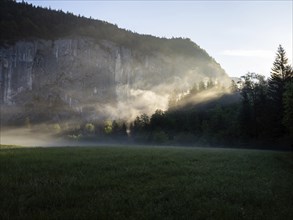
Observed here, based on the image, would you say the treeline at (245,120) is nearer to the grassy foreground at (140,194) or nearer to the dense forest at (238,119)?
the dense forest at (238,119)

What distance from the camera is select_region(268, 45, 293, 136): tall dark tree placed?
67.2 meters

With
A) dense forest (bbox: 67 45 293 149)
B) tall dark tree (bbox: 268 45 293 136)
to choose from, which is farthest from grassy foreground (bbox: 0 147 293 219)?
tall dark tree (bbox: 268 45 293 136)

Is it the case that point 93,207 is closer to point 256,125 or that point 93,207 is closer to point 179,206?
point 179,206

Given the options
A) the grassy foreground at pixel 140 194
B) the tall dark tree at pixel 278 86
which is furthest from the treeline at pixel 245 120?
the grassy foreground at pixel 140 194

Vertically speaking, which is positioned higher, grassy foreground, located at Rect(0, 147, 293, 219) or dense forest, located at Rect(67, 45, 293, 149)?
dense forest, located at Rect(67, 45, 293, 149)

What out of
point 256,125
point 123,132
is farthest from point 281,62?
point 123,132

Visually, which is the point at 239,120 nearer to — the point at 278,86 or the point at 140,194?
the point at 278,86

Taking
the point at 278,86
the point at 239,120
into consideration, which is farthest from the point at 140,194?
the point at 239,120

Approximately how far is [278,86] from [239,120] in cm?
1582

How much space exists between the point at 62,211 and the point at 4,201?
2394 mm

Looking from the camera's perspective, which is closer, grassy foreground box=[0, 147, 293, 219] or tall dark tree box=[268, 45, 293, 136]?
grassy foreground box=[0, 147, 293, 219]

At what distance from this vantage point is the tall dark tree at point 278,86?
67188mm

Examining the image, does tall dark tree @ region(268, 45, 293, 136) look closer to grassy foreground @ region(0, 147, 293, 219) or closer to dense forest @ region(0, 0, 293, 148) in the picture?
dense forest @ region(0, 0, 293, 148)

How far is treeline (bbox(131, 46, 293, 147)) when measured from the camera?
6687 cm
